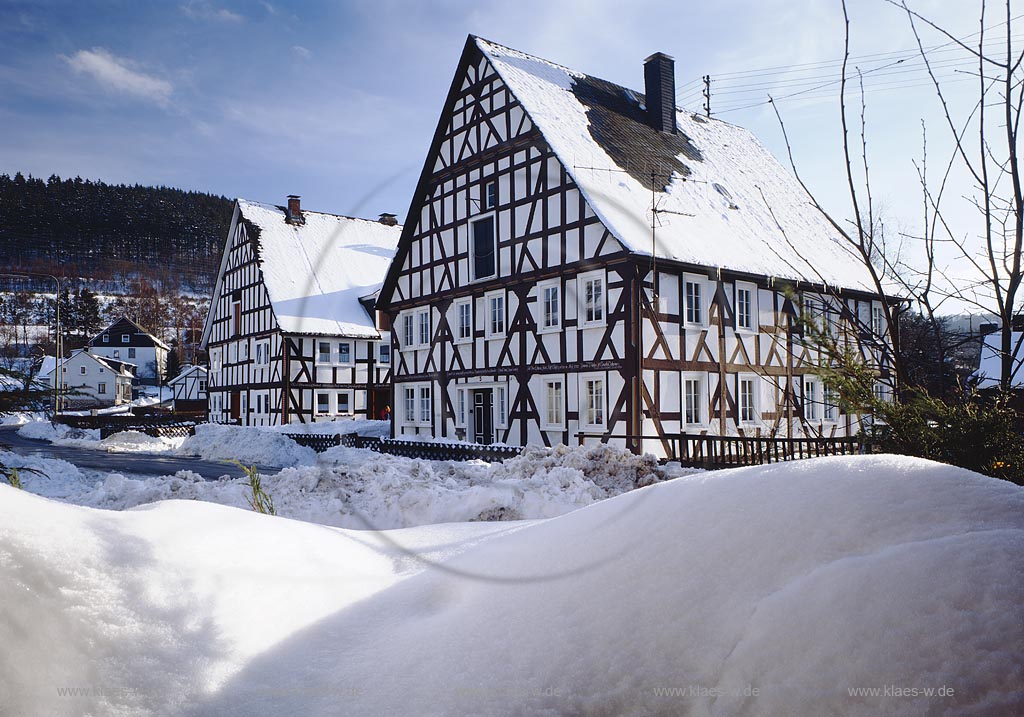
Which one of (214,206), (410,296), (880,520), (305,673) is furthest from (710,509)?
(410,296)

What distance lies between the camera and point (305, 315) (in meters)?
31.6

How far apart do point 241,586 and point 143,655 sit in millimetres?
757

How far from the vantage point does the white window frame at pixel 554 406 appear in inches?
722

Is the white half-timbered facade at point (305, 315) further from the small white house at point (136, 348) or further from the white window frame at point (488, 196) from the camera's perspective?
the small white house at point (136, 348)

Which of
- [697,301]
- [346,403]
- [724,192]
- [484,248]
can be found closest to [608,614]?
[697,301]

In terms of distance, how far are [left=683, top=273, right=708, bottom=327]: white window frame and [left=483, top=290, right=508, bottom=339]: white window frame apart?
508cm

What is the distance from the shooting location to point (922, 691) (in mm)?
1558

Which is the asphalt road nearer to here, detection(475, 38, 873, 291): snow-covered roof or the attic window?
detection(475, 38, 873, 291): snow-covered roof

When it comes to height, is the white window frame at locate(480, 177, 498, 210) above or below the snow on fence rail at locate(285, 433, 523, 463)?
above

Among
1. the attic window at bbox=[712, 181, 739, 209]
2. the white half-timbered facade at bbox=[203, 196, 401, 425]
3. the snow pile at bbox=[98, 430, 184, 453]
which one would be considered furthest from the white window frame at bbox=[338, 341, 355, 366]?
the attic window at bbox=[712, 181, 739, 209]

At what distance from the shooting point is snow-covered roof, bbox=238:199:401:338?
102ft

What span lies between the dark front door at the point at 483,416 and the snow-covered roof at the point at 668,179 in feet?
21.7

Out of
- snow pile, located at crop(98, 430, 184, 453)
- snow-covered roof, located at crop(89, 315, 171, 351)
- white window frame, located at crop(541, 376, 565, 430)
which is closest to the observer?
white window frame, located at crop(541, 376, 565, 430)

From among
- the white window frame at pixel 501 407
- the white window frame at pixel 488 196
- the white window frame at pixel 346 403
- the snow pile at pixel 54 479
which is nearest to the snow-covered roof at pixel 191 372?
the white window frame at pixel 346 403
